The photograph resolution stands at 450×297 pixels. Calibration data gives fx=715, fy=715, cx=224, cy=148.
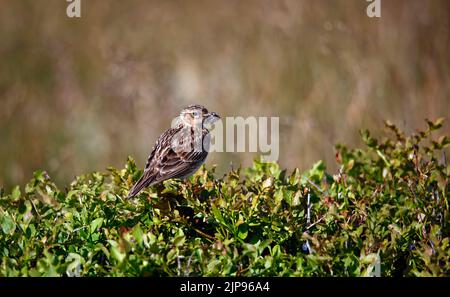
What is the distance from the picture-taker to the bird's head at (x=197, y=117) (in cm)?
629

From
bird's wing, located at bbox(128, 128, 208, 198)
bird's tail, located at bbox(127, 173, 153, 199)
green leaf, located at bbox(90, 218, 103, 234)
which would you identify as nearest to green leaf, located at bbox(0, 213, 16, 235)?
green leaf, located at bbox(90, 218, 103, 234)

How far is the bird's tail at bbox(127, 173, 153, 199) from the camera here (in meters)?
4.54

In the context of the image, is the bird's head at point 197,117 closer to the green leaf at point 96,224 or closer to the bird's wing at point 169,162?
the bird's wing at point 169,162

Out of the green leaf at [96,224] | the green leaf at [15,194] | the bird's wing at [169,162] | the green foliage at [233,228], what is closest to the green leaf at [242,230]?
the green foliage at [233,228]

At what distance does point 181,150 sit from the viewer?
18.9 feet

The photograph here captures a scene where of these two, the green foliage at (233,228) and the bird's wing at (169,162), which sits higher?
the bird's wing at (169,162)

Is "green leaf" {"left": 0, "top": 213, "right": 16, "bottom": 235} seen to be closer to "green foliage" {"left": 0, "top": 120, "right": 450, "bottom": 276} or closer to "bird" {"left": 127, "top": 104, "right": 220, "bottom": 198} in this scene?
"green foliage" {"left": 0, "top": 120, "right": 450, "bottom": 276}

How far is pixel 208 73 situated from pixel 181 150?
4403 millimetres

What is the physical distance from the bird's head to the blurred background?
171 centimetres

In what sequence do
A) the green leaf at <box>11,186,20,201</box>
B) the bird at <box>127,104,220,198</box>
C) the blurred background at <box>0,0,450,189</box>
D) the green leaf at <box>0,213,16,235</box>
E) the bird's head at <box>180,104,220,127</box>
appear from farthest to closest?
1. the blurred background at <box>0,0,450,189</box>
2. the bird's head at <box>180,104,220,127</box>
3. the bird at <box>127,104,220,198</box>
4. the green leaf at <box>11,186,20,201</box>
5. the green leaf at <box>0,213,16,235</box>

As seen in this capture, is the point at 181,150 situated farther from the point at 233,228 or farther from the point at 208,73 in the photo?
the point at 208,73

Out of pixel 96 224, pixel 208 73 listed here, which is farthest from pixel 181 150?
pixel 208 73
